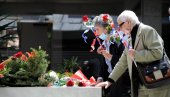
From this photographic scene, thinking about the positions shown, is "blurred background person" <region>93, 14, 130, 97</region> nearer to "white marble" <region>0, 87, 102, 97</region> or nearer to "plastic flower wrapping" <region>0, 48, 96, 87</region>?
"plastic flower wrapping" <region>0, 48, 96, 87</region>

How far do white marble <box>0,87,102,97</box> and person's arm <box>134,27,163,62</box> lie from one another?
543 millimetres

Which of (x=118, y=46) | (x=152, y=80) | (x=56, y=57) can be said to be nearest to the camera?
(x=152, y=80)

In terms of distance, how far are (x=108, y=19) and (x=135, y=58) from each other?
0.74 metres

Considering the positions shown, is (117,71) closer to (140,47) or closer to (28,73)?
(140,47)

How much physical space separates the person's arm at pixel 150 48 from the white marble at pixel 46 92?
0.54 metres

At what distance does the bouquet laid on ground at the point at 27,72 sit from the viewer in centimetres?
413

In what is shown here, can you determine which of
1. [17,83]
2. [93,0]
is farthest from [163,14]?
[17,83]

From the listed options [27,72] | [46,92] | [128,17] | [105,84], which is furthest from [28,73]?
[128,17]

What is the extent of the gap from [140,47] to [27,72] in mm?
1144

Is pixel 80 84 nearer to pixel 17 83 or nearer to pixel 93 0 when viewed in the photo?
pixel 17 83

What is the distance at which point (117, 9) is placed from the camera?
13102mm

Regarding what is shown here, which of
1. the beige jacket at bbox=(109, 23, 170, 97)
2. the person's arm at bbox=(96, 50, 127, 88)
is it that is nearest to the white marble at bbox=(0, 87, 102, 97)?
the person's arm at bbox=(96, 50, 127, 88)

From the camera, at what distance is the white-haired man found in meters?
3.90

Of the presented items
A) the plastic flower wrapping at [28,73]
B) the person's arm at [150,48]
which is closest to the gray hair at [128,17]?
the person's arm at [150,48]
